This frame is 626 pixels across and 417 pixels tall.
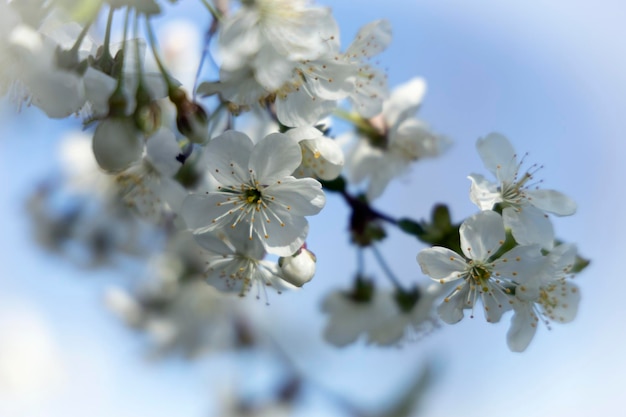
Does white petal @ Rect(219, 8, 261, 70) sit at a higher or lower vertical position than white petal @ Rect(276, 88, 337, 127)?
higher

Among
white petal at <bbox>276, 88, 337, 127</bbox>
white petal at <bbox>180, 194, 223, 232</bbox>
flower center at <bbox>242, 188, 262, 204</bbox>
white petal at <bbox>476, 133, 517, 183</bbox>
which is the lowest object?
white petal at <bbox>180, 194, 223, 232</bbox>

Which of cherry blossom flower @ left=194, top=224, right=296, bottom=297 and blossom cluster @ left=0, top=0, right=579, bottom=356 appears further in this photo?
cherry blossom flower @ left=194, top=224, right=296, bottom=297

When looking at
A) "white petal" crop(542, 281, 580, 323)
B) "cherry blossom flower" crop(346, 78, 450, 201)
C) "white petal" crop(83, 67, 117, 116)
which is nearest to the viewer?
"white petal" crop(83, 67, 117, 116)

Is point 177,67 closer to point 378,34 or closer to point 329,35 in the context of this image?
point 378,34

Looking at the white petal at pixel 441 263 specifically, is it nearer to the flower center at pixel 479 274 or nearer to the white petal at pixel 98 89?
the flower center at pixel 479 274

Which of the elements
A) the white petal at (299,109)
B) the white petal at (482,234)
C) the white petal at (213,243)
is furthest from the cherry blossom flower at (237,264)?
the white petal at (482,234)

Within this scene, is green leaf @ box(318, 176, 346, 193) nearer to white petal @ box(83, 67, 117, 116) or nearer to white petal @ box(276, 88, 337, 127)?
white petal @ box(276, 88, 337, 127)

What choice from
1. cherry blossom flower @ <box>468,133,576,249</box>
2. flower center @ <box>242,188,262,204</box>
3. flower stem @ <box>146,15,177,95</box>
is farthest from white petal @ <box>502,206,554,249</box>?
flower stem @ <box>146,15,177,95</box>

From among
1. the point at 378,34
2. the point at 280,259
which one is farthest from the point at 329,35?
the point at 280,259
